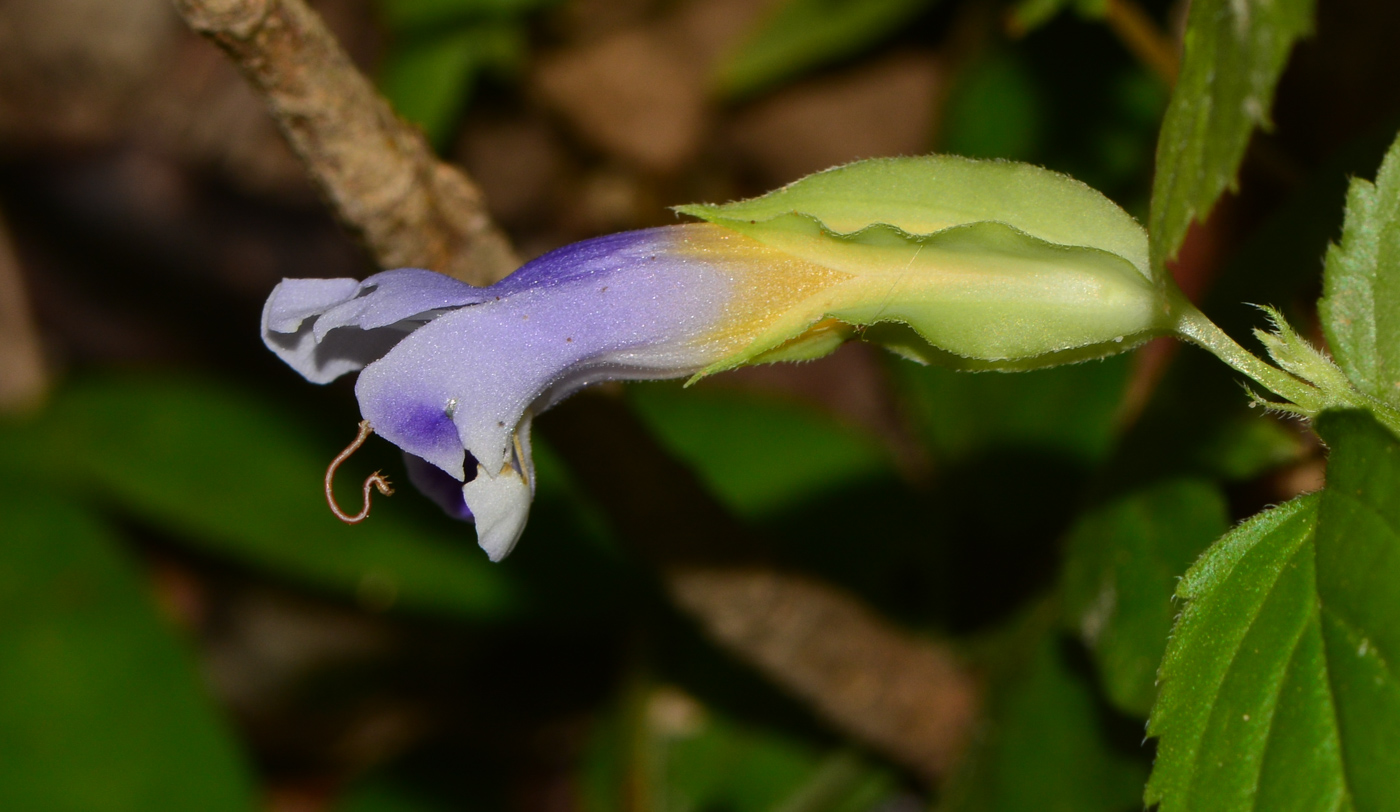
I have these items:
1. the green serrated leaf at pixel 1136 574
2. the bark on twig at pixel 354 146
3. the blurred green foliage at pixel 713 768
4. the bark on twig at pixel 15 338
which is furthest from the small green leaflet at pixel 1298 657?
the bark on twig at pixel 15 338

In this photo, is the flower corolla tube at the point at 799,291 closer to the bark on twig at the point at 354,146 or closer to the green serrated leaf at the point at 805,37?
the bark on twig at the point at 354,146

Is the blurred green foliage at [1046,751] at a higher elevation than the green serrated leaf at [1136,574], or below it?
below

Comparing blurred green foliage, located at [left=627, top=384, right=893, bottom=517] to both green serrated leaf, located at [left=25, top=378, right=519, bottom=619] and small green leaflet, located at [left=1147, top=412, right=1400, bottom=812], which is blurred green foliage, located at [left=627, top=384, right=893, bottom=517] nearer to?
green serrated leaf, located at [left=25, top=378, right=519, bottom=619]

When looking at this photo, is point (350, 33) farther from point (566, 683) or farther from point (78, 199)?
point (566, 683)

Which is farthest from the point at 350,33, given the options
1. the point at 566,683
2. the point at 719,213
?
the point at 719,213

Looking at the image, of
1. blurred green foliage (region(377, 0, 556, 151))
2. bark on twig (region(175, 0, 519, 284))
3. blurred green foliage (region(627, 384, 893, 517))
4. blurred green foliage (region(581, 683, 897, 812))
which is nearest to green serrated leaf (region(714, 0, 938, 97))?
blurred green foliage (region(377, 0, 556, 151))

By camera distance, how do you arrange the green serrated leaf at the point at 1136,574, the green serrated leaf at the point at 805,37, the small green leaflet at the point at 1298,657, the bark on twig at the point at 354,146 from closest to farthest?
the small green leaflet at the point at 1298,657 → the bark on twig at the point at 354,146 → the green serrated leaf at the point at 1136,574 → the green serrated leaf at the point at 805,37

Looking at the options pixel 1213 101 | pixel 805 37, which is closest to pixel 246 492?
pixel 805 37
